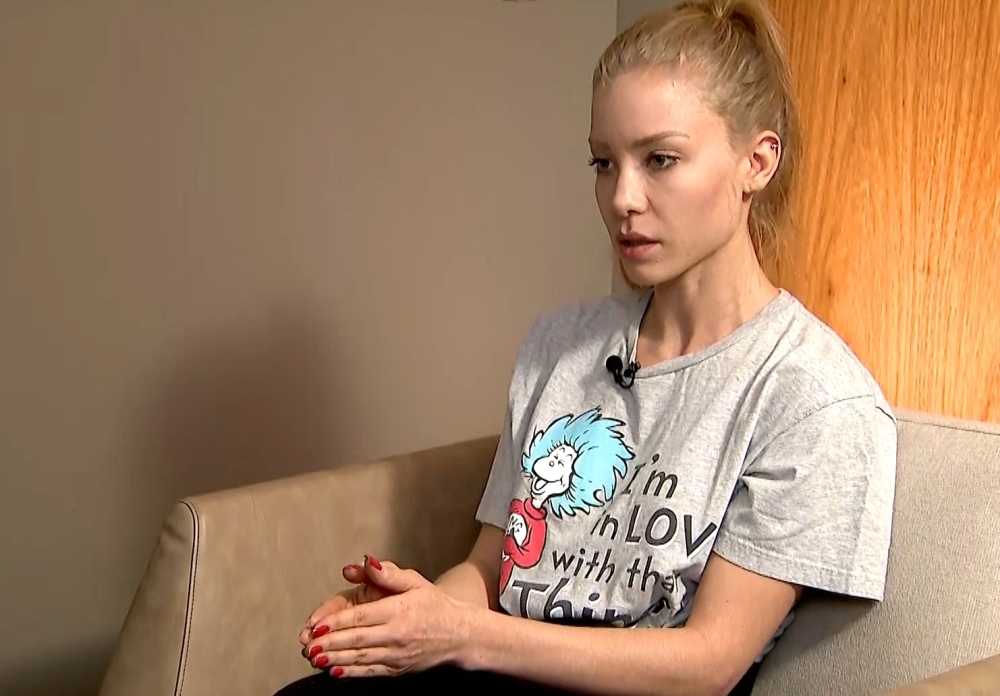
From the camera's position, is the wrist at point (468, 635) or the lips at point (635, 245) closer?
the wrist at point (468, 635)

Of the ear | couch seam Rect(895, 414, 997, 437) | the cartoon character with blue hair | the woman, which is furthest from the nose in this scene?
couch seam Rect(895, 414, 997, 437)

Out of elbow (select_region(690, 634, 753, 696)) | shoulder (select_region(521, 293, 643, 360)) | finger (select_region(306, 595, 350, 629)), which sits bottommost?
elbow (select_region(690, 634, 753, 696))

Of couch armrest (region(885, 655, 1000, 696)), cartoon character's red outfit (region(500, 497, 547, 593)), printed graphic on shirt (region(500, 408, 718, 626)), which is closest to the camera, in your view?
couch armrest (region(885, 655, 1000, 696))

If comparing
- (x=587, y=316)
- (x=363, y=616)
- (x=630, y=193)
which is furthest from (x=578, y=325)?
(x=363, y=616)

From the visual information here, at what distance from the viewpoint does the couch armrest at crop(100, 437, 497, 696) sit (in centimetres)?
98

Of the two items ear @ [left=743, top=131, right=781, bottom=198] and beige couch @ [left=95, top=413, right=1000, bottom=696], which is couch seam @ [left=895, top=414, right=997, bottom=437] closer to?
beige couch @ [left=95, top=413, right=1000, bottom=696]

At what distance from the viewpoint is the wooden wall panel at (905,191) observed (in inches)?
41.7

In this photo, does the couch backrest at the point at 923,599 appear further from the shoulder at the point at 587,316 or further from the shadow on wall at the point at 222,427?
the shadow on wall at the point at 222,427

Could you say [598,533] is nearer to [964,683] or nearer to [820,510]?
[820,510]

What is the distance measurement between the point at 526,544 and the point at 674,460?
18cm

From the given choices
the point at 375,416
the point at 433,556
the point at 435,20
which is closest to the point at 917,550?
the point at 433,556

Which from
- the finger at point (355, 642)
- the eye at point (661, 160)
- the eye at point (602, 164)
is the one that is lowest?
the finger at point (355, 642)

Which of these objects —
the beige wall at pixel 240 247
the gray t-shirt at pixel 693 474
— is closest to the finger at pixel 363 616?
the gray t-shirt at pixel 693 474

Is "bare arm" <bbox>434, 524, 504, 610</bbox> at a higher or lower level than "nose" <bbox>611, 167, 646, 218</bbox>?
lower
